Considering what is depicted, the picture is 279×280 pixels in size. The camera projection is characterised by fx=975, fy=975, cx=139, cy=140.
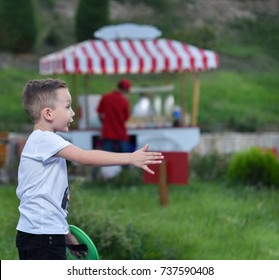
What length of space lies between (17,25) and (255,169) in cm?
1761

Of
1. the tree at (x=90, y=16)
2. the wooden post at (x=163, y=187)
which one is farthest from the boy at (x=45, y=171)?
the tree at (x=90, y=16)

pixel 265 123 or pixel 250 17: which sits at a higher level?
pixel 250 17

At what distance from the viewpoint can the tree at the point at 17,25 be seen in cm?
2914

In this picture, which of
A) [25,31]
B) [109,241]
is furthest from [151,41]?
[25,31]

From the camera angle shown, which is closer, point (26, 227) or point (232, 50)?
point (26, 227)

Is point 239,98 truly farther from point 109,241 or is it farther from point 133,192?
point 109,241

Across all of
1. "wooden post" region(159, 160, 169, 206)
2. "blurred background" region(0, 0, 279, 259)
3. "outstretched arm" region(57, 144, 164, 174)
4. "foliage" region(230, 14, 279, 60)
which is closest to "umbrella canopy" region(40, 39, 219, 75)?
"blurred background" region(0, 0, 279, 259)

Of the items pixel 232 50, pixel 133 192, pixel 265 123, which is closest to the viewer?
pixel 133 192

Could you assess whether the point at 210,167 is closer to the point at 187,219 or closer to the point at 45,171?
the point at 187,219

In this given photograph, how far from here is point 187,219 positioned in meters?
9.80

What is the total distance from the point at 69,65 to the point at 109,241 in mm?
7094

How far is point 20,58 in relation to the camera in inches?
1200

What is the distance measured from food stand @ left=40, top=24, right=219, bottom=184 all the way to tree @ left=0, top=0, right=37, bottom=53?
13476mm

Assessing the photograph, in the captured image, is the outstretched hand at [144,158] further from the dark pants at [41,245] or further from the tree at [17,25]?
the tree at [17,25]
